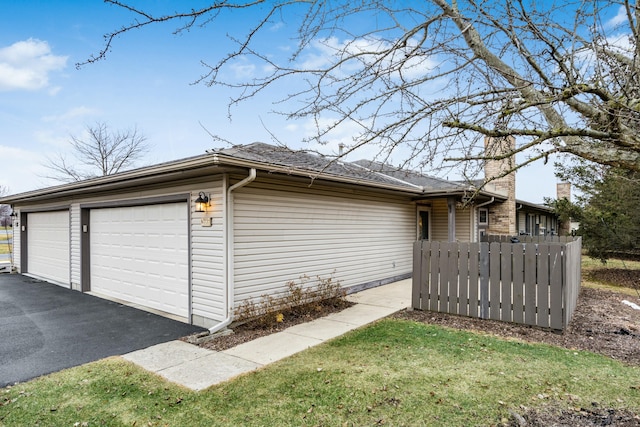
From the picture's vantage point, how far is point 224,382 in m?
3.78

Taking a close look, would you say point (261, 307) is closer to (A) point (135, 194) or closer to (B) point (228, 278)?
(B) point (228, 278)

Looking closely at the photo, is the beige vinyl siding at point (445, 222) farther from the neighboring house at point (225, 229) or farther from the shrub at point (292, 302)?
the shrub at point (292, 302)

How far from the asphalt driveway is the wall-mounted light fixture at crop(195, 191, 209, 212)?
192 centimetres

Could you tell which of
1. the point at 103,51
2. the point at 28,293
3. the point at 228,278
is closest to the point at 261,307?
the point at 228,278

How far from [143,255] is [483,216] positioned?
10937mm

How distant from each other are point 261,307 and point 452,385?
11.3ft

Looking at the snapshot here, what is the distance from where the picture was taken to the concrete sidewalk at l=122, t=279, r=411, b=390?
402 cm

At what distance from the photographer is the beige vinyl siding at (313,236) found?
6105 mm

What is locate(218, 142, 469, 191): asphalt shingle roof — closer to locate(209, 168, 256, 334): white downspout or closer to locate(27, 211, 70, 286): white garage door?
locate(209, 168, 256, 334): white downspout

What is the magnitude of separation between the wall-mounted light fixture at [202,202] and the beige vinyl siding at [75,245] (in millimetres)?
4957

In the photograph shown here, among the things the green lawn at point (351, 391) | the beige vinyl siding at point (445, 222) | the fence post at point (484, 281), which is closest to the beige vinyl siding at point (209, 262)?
the green lawn at point (351, 391)

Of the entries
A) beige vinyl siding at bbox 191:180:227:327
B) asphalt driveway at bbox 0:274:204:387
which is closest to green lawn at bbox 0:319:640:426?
asphalt driveway at bbox 0:274:204:387

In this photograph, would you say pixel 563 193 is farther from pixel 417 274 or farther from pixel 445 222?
pixel 417 274

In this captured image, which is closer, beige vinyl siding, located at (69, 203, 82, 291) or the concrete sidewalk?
the concrete sidewalk
